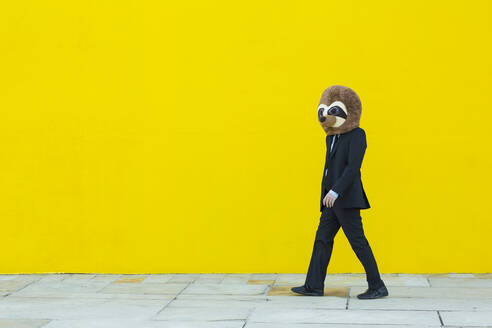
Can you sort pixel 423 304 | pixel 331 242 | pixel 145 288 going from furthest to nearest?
pixel 145 288 → pixel 331 242 → pixel 423 304

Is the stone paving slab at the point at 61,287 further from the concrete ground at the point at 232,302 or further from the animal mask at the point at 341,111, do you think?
the animal mask at the point at 341,111

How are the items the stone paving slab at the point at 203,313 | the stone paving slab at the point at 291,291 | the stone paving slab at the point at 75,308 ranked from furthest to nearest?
the stone paving slab at the point at 291,291
the stone paving slab at the point at 75,308
the stone paving slab at the point at 203,313

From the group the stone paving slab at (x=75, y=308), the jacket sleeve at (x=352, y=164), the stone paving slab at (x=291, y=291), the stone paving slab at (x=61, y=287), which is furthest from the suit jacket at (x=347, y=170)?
the stone paving slab at (x=61, y=287)

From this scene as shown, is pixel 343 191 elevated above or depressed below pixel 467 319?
above

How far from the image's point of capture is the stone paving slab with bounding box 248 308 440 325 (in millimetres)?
4766

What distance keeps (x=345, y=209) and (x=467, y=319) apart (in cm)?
123

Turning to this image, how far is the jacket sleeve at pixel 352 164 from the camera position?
215 inches

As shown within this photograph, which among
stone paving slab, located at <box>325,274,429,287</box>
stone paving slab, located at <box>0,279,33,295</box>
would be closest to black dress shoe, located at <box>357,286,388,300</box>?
stone paving slab, located at <box>325,274,429,287</box>

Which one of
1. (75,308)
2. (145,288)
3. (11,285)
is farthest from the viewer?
(11,285)

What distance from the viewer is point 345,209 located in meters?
5.55

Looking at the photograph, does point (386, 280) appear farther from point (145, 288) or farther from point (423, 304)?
point (145, 288)

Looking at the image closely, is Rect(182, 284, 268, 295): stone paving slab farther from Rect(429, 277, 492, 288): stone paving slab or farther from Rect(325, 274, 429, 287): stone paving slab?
Rect(429, 277, 492, 288): stone paving slab

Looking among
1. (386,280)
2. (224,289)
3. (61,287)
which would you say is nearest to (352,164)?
(386,280)

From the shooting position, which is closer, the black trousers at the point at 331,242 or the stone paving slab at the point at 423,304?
the stone paving slab at the point at 423,304
